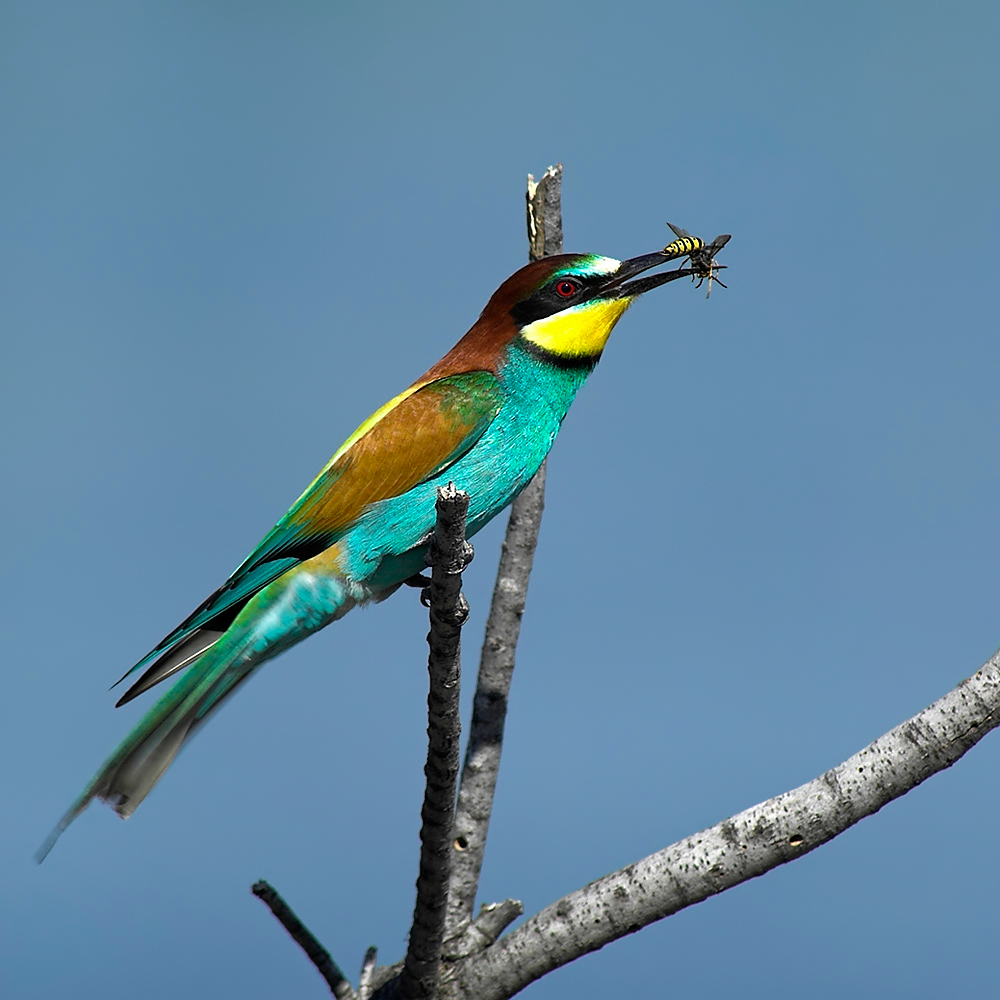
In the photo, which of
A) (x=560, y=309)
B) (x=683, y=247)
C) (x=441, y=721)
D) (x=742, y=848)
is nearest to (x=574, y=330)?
(x=560, y=309)

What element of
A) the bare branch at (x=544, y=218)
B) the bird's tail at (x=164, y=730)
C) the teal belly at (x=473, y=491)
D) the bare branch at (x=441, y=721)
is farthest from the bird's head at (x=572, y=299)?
the bird's tail at (x=164, y=730)

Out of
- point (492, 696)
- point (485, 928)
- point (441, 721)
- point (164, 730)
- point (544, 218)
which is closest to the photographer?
point (441, 721)

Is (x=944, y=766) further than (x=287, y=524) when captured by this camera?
No

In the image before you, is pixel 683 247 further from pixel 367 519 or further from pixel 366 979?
pixel 366 979

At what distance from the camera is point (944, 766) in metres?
2.55

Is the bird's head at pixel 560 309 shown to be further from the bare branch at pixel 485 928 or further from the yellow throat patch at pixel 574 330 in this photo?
the bare branch at pixel 485 928

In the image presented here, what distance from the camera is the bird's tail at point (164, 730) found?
3.55 metres

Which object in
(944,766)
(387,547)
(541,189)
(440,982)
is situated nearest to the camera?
(944,766)

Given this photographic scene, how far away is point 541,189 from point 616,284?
588mm

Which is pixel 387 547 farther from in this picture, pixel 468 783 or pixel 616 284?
pixel 616 284

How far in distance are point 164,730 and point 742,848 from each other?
187cm

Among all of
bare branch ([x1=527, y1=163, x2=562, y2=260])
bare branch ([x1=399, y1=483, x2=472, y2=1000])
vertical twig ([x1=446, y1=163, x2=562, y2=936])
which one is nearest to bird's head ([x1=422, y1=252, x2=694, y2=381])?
bare branch ([x1=527, y1=163, x2=562, y2=260])

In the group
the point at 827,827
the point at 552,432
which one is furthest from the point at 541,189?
the point at 827,827

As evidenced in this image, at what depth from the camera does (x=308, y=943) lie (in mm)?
3529
